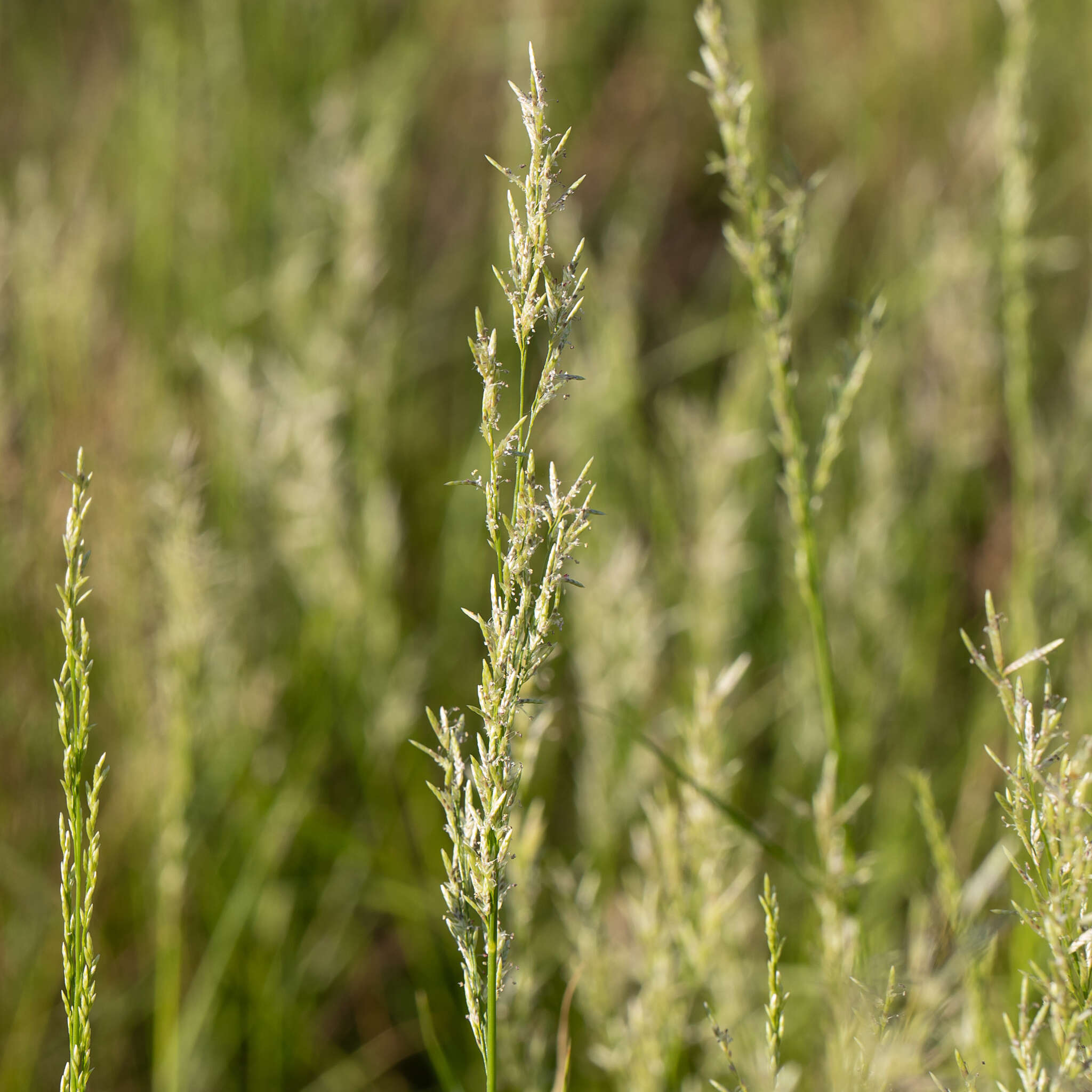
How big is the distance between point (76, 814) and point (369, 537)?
1324 millimetres

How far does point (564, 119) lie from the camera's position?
147 inches

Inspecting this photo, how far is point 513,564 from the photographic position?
729mm

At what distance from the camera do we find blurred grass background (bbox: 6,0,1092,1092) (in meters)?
1.83

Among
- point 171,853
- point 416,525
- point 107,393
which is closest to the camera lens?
point 171,853

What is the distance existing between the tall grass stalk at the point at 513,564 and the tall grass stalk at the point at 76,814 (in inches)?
10.5

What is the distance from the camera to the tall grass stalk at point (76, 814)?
2.56 feet

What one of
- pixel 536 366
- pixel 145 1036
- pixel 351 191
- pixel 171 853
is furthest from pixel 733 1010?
pixel 536 366

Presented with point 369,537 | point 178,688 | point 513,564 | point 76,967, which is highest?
point 513,564

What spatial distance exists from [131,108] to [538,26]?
54.0 inches

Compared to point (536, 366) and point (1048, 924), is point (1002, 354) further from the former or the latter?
point (1048, 924)

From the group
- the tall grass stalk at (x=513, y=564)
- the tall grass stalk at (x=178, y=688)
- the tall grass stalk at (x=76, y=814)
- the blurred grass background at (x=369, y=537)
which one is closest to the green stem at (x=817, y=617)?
the blurred grass background at (x=369, y=537)

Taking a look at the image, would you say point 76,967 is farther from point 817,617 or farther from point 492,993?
point 817,617

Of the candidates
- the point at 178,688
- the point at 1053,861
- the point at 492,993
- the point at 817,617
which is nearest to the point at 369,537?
the point at 178,688

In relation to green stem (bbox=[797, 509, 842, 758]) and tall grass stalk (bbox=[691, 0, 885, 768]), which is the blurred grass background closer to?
tall grass stalk (bbox=[691, 0, 885, 768])
